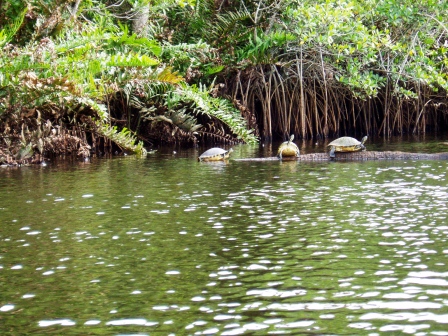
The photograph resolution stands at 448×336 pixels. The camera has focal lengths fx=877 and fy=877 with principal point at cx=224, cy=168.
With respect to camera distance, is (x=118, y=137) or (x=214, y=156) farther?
(x=118, y=137)

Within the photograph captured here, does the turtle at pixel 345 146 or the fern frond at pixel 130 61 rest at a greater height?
the fern frond at pixel 130 61

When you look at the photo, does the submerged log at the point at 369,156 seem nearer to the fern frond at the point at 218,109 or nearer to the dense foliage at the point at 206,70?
the dense foliage at the point at 206,70

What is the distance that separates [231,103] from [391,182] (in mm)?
10135

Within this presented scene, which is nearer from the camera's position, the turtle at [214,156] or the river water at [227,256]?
the river water at [227,256]

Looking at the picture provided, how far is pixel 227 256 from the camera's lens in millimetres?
7176

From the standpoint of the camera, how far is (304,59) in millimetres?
22422

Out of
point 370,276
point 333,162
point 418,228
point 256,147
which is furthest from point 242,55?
point 370,276

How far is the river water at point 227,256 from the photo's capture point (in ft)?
17.7

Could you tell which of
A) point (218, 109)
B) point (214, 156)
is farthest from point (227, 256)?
point (218, 109)

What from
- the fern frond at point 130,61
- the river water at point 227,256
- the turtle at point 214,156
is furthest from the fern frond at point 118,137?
the river water at point 227,256

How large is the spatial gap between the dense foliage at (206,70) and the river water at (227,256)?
4295 millimetres

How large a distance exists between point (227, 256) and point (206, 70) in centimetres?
1496

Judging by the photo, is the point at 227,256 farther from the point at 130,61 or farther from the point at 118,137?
the point at 118,137

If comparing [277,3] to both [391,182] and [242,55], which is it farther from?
[391,182]
